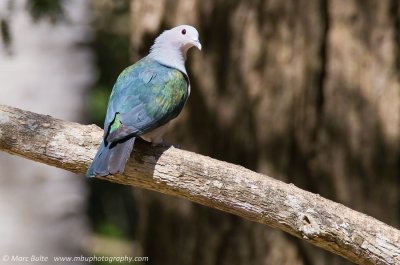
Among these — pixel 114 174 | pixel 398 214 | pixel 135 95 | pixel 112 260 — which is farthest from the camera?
pixel 112 260

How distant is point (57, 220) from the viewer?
817 centimetres

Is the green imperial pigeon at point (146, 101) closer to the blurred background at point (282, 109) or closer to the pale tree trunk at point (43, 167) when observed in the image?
the blurred background at point (282, 109)

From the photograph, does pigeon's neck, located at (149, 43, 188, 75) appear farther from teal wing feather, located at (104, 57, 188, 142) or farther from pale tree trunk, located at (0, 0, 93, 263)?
pale tree trunk, located at (0, 0, 93, 263)

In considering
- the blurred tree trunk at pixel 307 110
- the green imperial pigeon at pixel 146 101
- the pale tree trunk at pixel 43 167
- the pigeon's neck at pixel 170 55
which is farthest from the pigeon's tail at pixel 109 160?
the pale tree trunk at pixel 43 167

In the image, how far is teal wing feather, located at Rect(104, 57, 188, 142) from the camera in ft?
14.9

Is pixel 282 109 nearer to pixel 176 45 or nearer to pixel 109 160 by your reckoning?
pixel 176 45

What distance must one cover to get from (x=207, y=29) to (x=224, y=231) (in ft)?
4.65

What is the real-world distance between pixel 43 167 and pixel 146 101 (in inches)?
147

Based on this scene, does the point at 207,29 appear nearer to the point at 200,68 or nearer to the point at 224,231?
the point at 200,68

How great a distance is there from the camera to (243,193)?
166 inches

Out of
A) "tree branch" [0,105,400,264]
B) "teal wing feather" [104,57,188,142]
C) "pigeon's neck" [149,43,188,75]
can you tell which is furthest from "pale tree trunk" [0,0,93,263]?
"tree branch" [0,105,400,264]

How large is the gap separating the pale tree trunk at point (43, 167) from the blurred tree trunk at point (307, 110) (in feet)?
7.21

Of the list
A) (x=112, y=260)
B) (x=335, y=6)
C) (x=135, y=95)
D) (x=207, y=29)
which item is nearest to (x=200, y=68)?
(x=207, y=29)

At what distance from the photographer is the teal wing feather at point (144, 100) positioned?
4535mm
